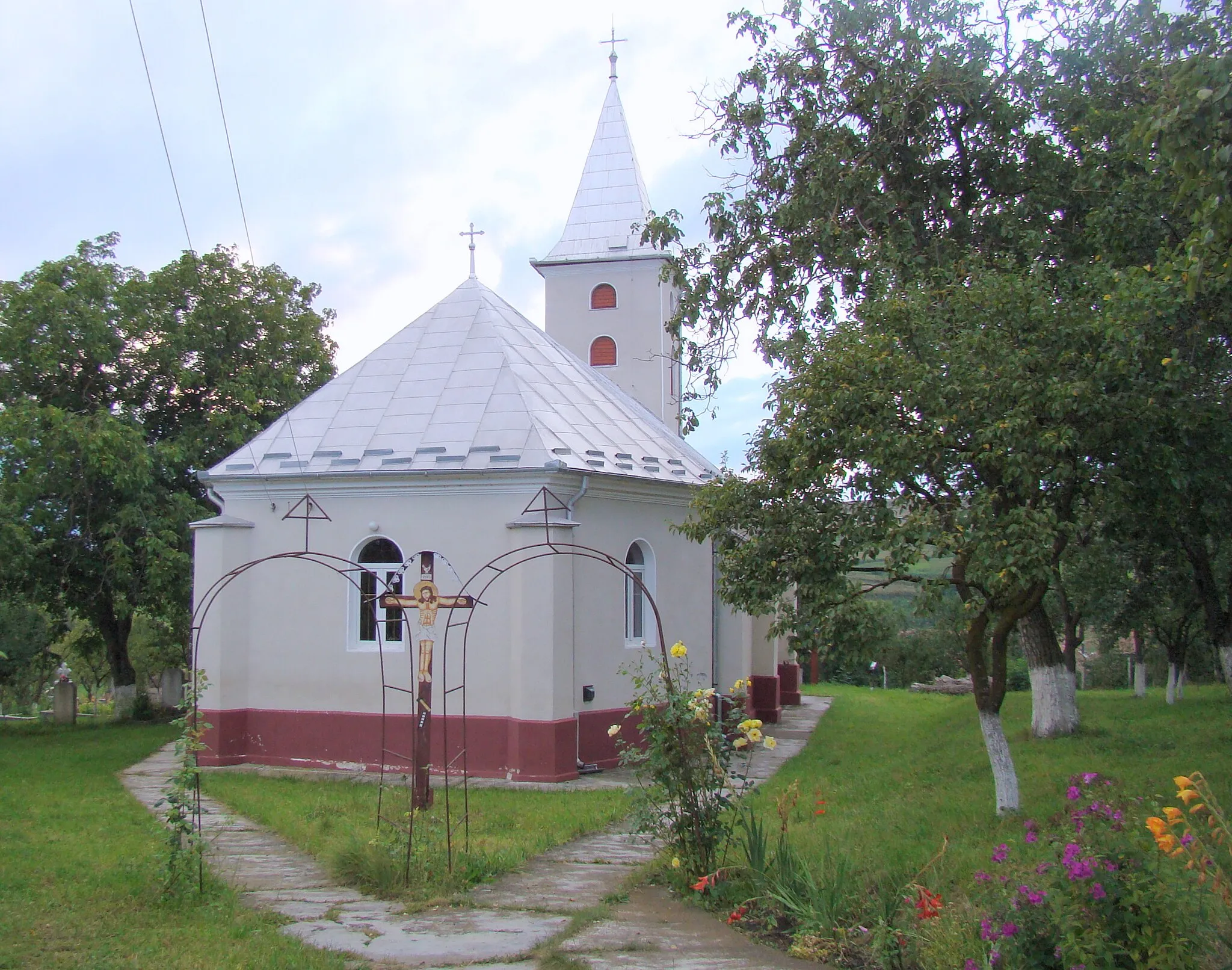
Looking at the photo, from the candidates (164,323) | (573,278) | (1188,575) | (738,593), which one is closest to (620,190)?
(573,278)

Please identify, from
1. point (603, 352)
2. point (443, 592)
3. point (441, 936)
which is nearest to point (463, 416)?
point (443, 592)

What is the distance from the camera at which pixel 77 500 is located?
1978cm

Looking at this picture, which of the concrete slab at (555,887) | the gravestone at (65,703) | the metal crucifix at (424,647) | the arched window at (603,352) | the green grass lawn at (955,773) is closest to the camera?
the concrete slab at (555,887)

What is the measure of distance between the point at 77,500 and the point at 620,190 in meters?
13.7

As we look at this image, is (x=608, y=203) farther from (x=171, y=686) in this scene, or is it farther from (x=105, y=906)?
(x=105, y=906)

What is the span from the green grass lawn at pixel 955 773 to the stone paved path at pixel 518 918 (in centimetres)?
126

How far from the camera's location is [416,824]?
9.17 meters

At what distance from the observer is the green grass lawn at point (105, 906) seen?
21.4 feet

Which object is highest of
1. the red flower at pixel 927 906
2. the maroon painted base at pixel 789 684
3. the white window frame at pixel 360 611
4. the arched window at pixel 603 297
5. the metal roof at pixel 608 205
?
the metal roof at pixel 608 205

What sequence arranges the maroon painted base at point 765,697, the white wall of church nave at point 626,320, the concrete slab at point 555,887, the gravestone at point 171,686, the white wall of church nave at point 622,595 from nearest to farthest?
the concrete slab at point 555,887 < the white wall of church nave at point 622,595 < the maroon painted base at point 765,697 < the white wall of church nave at point 626,320 < the gravestone at point 171,686

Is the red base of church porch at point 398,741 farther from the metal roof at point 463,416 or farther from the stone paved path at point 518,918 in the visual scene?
the stone paved path at point 518,918

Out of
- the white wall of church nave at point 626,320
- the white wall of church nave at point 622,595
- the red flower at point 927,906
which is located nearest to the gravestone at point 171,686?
the white wall of church nave at point 626,320

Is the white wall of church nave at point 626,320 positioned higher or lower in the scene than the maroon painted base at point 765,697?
higher

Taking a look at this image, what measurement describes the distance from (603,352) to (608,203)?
3.74 meters
